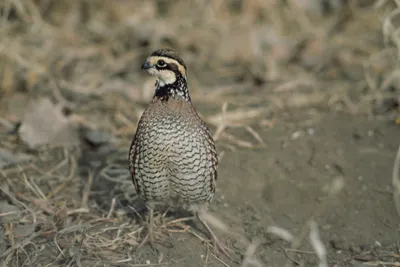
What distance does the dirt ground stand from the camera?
4152 millimetres

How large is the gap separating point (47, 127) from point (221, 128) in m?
1.50

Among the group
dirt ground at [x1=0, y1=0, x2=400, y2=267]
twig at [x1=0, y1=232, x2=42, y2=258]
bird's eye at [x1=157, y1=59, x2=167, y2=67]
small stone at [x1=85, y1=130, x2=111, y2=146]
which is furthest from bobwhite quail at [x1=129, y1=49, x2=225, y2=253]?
small stone at [x1=85, y1=130, x2=111, y2=146]

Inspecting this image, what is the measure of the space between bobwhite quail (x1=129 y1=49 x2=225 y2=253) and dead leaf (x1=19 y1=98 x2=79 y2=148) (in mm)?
1609

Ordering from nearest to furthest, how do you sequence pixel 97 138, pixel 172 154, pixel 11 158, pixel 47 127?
1. pixel 172 154
2. pixel 11 158
3. pixel 97 138
4. pixel 47 127

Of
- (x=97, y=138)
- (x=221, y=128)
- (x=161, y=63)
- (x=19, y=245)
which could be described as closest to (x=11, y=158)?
(x=97, y=138)

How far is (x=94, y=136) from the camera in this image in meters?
5.27

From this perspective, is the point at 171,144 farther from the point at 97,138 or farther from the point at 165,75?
the point at 97,138

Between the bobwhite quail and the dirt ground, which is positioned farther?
the dirt ground

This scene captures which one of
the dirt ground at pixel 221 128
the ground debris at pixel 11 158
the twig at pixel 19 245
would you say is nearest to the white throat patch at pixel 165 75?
the dirt ground at pixel 221 128

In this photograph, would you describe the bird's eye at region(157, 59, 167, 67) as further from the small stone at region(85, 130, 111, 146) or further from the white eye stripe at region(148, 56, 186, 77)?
the small stone at region(85, 130, 111, 146)

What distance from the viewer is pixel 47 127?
211 inches

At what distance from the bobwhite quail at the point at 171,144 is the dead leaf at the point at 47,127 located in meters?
1.61


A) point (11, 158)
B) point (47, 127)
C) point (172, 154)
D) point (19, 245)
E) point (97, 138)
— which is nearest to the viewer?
point (172, 154)

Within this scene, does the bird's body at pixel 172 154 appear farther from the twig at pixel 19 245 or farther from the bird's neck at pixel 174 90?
the twig at pixel 19 245
